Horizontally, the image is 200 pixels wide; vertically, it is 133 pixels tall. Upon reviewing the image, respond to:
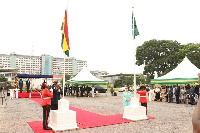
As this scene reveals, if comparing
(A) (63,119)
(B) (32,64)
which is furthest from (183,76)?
(B) (32,64)

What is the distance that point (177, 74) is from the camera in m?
18.2

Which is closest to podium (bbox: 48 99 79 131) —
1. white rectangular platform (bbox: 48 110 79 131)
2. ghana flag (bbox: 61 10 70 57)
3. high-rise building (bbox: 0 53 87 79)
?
white rectangular platform (bbox: 48 110 79 131)

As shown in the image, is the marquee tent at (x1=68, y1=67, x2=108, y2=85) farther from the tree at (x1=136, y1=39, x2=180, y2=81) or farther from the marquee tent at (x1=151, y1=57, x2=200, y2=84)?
the tree at (x1=136, y1=39, x2=180, y2=81)

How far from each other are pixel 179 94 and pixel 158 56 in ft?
79.1

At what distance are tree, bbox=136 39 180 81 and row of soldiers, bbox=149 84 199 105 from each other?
20.0 metres

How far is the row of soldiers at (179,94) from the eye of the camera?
16.9 meters

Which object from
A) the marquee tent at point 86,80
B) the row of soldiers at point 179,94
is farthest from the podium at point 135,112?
the marquee tent at point 86,80

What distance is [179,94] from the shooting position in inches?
720

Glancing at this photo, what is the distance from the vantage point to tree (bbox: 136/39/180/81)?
130ft

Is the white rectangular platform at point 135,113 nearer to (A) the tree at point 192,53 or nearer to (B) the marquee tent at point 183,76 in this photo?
(B) the marquee tent at point 183,76

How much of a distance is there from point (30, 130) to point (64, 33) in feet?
13.6

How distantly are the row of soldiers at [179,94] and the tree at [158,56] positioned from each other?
20034 mm

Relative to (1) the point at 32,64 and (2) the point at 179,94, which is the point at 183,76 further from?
(1) the point at 32,64

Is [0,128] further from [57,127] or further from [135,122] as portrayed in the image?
[135,122]
